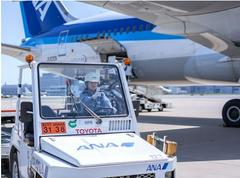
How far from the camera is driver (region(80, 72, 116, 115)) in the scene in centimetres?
536

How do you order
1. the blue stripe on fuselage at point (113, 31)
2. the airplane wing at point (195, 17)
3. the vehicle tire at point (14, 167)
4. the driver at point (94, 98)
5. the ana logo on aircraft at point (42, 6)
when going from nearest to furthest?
the driver at point (94, 98)
the vehicle tire at point (14, 167)
the airplane wing at point (195, 17)
the blue stripe on fuselage at point (113, 31)
the ana logo on aircraft at point (42, 6)

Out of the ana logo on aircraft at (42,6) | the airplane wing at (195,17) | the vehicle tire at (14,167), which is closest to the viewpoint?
the vehicle tire at (14,167)

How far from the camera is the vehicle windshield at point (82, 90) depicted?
5273mm

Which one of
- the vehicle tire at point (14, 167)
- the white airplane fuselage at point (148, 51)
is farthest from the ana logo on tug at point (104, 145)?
the white airplane fuselage at point (148, 51)

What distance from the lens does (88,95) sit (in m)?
5.39

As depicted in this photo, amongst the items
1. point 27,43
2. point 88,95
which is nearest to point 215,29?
point 88,95

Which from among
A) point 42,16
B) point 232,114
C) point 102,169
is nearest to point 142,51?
point 232,114

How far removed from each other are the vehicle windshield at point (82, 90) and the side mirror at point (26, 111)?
19 cm

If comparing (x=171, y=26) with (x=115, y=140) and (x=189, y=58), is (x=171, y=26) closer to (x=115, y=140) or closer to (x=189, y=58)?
(x=189, y=58)

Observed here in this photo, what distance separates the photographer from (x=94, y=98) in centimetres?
538

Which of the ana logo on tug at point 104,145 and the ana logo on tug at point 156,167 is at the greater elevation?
the ana logo on tug at point 104,145

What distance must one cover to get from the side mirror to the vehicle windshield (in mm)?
189

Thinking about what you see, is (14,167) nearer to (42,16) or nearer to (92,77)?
(92,77)

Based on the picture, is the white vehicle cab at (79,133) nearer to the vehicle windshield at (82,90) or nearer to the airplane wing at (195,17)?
the vehicle windshield at (82,90)
